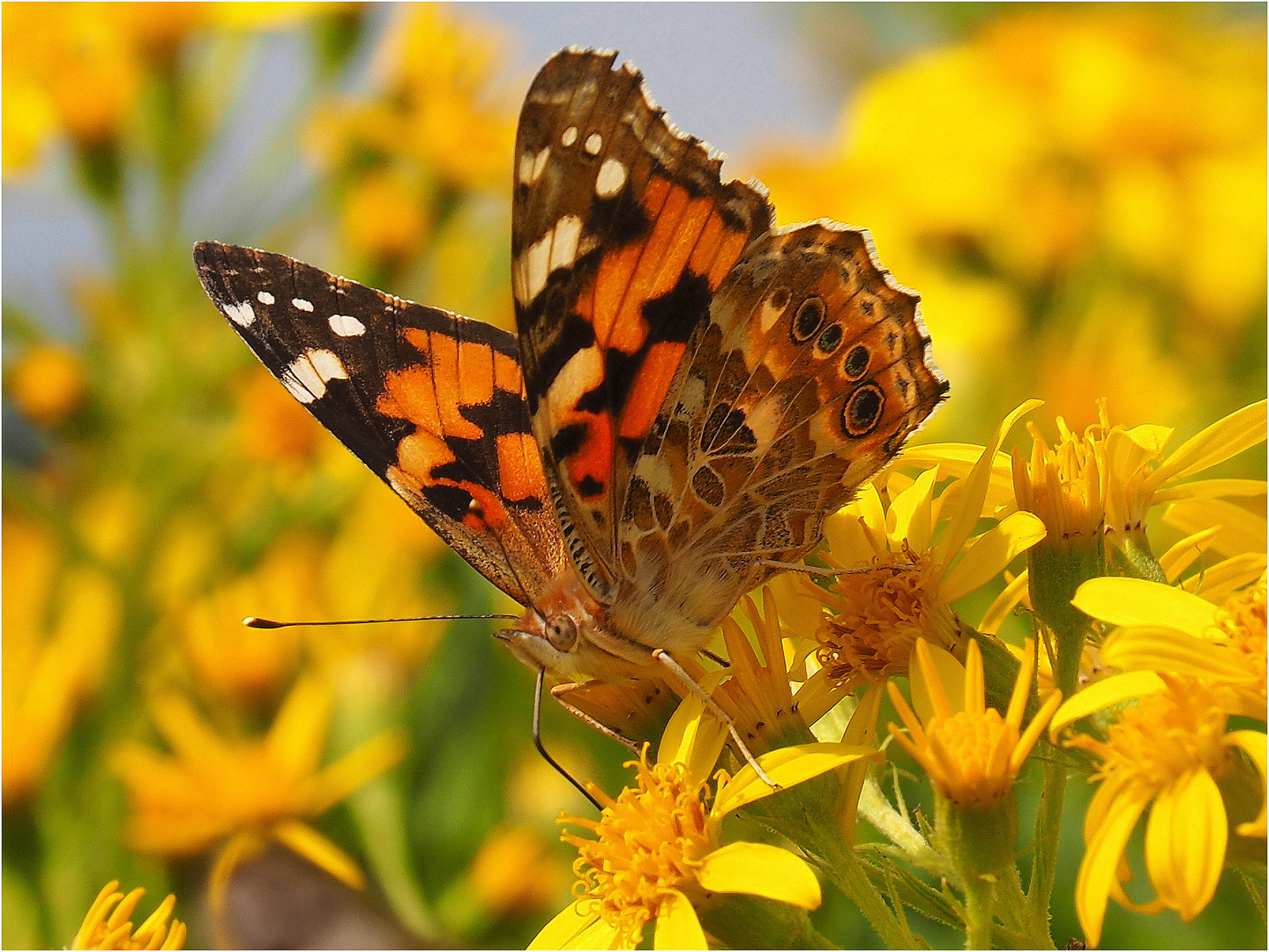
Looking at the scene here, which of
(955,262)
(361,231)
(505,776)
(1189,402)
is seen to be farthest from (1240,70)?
(505,776)

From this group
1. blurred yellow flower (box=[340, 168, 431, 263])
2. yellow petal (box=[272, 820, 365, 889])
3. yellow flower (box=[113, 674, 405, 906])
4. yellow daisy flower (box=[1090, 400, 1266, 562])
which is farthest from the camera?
blurred yellow flower (box=[340, 168, 431, 263])

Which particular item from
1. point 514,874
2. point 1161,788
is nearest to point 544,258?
point 1161,788

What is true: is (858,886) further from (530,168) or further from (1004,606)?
(530,168)

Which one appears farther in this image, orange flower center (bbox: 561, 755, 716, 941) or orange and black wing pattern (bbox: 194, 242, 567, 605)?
orange and black wing pattern (bbox: 194, 242, 567, 605)

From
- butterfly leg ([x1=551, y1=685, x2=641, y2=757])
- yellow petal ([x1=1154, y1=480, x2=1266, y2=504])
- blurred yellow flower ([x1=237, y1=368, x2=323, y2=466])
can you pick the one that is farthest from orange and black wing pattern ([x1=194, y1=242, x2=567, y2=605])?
blurred yellow flower ([x1=237, y1=368, x2=323, y2=466])

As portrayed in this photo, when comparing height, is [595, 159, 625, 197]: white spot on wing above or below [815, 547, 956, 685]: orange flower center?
above

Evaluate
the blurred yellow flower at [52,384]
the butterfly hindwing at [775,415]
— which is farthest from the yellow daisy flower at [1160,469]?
the blurred yellow flower at [52,384]

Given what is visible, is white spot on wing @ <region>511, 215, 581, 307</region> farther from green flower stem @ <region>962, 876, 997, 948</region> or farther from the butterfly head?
green flower stem @ <region>962, 876, 997, 948</region>
